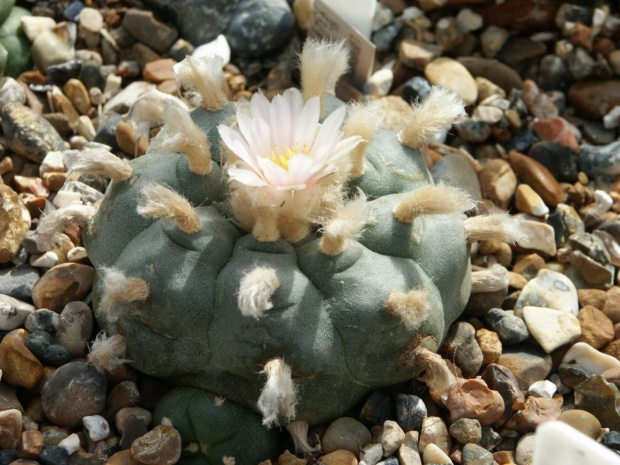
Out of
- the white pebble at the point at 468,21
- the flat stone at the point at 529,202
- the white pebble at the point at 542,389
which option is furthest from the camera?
the white pebble at the point at 468,21

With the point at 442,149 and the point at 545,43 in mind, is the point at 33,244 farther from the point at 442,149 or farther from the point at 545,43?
the point at 545,43

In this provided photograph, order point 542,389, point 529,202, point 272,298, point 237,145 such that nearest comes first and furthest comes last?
point 272,298 < point 237,145 < point 542,389 < point 529,202

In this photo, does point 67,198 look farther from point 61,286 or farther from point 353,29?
point 353,29

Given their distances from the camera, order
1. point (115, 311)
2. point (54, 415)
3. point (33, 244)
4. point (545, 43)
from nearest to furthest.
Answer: point (115, 311), point (54, 415), point (33, 244), point (545, 43)

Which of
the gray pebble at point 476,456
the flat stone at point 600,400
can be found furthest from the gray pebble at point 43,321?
the flat stone at point 600,400

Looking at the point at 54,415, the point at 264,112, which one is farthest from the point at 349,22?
the point at 54,415

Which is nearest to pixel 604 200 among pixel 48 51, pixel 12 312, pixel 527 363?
pixel 527 363

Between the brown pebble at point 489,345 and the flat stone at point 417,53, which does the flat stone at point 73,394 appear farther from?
the flat stone at point 417,53
